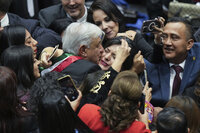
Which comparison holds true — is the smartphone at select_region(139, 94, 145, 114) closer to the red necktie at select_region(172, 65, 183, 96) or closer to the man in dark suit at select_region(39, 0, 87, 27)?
the red necktie at select_region(172, 65, 183, 96)

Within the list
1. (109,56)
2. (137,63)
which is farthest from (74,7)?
(137,63)

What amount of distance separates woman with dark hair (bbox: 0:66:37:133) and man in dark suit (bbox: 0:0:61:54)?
1313 mm

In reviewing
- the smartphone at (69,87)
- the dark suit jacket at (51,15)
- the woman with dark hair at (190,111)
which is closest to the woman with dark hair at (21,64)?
Answer: the smartphone at (69,87)

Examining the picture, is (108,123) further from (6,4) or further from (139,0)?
(139,0)

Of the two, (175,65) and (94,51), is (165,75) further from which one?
(94,51)

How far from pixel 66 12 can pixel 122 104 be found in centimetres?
227

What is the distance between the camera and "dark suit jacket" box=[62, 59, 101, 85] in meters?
2.54

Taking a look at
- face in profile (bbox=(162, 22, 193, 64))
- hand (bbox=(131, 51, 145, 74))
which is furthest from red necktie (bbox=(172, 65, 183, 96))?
hand (bbox=(131, 51, 145, 74))

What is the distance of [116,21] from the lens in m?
3.82

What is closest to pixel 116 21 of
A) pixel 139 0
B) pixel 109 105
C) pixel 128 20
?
pixel 109 105

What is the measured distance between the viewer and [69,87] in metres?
2.24

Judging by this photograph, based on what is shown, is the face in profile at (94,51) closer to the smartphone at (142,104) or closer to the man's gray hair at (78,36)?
the man's gray hair at (78,36)

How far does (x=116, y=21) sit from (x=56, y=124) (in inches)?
83.8

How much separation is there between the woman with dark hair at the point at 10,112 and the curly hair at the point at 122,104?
1.74 ft
